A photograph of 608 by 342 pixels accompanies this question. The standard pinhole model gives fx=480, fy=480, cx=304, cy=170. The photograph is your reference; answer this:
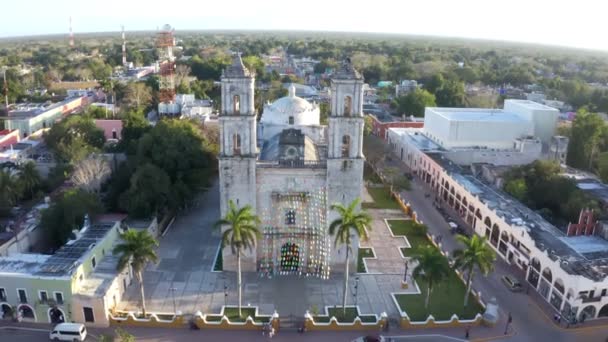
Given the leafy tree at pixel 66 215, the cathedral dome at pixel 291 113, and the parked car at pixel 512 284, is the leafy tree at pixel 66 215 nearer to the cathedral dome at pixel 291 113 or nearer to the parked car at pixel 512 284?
the cathedral dome at pixel 291 113

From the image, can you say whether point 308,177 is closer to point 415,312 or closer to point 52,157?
point 415,312

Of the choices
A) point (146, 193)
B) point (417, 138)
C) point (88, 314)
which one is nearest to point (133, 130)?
point (146, 193)

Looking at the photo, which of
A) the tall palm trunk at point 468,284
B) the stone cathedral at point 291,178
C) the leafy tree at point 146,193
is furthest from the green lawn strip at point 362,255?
the leafy tree at point 146,193

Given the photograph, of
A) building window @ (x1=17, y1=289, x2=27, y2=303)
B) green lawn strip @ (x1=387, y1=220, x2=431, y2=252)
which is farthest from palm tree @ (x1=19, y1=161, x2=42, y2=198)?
green lawn strip @ (x1=387, y1=220, x2=431, y2=252)

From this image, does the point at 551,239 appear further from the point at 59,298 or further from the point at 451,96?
the point at 451,96

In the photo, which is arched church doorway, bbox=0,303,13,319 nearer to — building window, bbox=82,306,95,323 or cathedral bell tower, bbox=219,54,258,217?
building window, bbox=82,306,95,323
